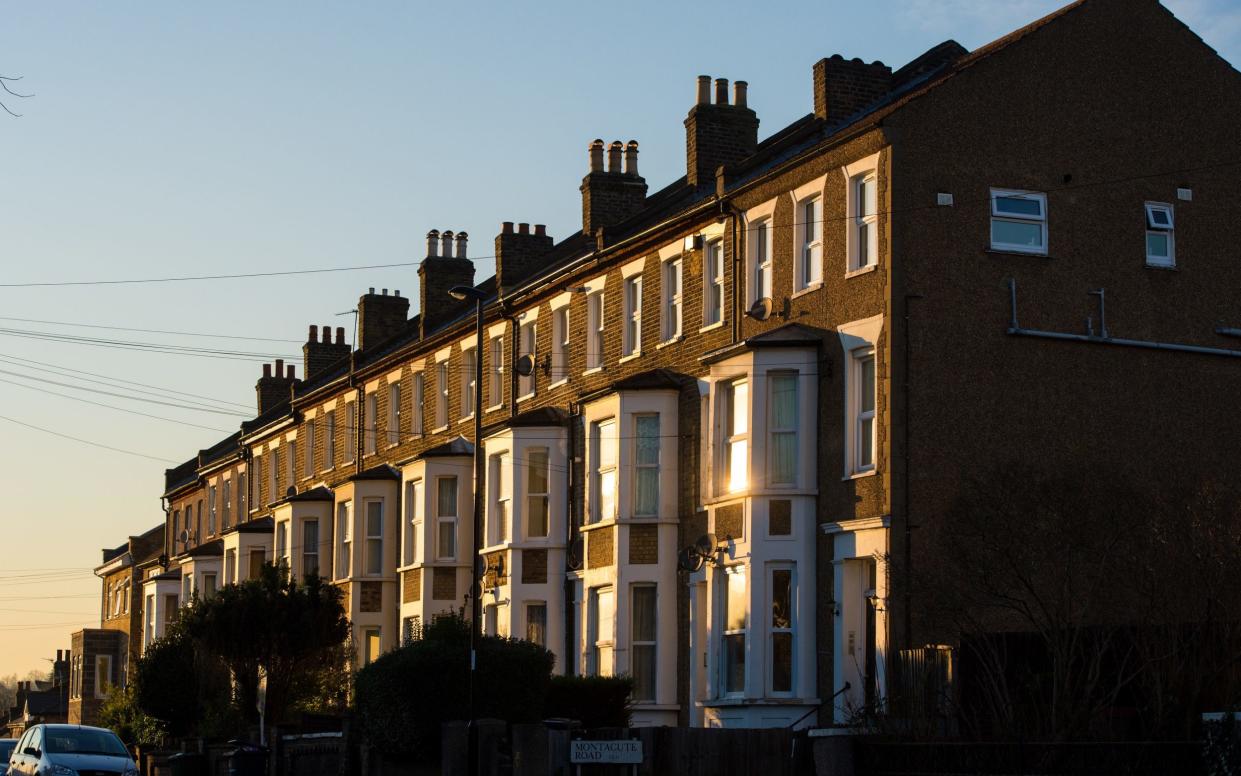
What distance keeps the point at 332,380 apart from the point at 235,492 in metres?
11.8

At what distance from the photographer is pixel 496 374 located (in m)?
44.0

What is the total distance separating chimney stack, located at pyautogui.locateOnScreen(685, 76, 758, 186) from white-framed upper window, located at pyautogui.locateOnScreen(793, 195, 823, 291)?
23.1 feet

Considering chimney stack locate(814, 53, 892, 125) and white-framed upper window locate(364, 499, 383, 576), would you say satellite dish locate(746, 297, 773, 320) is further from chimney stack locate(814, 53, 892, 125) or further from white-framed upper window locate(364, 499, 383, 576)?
white-framed upper window locate(364, 499, 383, 576)

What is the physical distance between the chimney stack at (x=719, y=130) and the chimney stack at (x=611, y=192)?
4.01 metres

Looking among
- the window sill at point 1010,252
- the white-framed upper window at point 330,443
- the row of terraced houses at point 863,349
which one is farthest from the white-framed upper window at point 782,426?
the white-framed upper window at point 330,443

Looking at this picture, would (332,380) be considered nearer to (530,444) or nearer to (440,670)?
(530,444)

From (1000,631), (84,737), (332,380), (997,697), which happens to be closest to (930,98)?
(1000,631)

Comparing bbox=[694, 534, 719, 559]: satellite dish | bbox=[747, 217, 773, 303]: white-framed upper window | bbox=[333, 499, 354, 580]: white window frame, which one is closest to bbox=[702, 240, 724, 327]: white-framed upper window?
bbox=[747, 217, 773, 303]: white-framed upper window

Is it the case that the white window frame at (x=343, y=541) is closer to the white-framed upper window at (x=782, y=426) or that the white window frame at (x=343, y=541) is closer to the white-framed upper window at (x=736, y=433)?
the white-framed upper window at (x=736, y=433)

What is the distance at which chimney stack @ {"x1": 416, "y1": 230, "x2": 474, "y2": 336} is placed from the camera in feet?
173

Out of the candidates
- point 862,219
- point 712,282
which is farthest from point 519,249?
point 862,219

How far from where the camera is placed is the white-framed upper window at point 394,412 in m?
49.6

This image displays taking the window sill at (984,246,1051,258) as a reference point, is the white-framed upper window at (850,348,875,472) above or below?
below

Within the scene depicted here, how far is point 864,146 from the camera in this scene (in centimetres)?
2975
